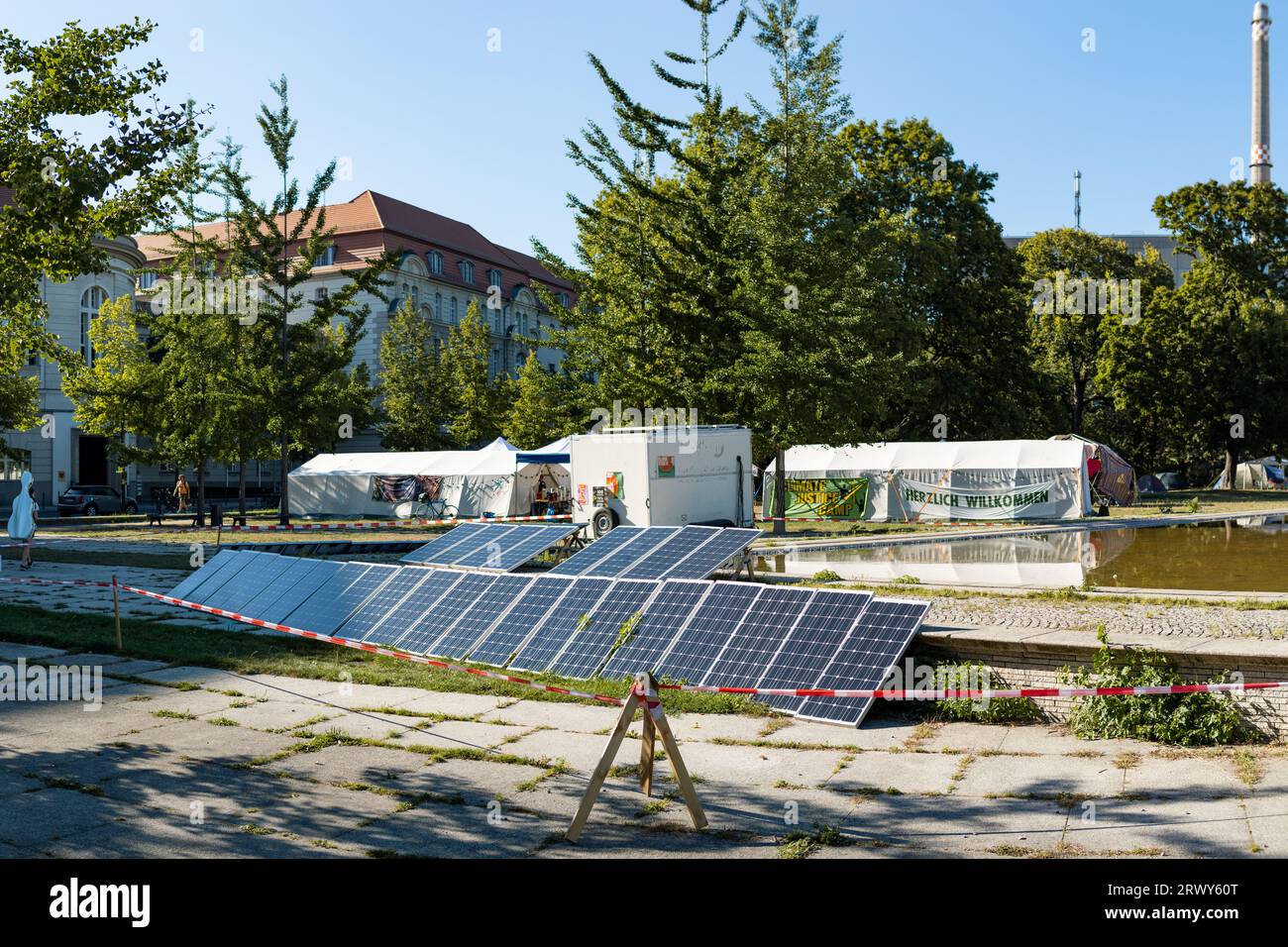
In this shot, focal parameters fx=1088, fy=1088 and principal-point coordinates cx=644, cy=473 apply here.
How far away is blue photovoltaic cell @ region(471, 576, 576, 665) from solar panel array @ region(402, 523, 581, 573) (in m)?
3.51

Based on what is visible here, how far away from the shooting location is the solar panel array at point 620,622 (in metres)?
9.44

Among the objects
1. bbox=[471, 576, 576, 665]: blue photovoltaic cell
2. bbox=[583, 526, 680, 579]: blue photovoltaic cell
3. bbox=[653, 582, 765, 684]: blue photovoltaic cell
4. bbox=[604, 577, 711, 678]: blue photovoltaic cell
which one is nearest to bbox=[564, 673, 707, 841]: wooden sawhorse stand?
bbox=[653, 582, 765, 684]: blue photovoltaic cell

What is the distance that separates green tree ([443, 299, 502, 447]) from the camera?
6506cm

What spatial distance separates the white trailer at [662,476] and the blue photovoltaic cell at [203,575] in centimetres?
980

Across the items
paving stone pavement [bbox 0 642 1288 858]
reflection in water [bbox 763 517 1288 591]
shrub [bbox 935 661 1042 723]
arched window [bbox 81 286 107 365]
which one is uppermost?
arched window [bbox 81 286 107 365]

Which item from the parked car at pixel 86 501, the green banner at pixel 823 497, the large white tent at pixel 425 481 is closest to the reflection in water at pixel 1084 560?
the green banner at pixel 823 497

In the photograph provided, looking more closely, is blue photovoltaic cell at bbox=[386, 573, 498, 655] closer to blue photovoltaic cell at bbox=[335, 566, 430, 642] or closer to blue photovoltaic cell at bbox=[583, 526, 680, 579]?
blue photovoltaic cell at bbox=[335, 566, 430, 642]

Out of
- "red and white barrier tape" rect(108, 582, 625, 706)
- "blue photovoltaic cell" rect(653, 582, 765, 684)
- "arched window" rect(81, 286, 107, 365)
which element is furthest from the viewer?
"arched window" rect(81, 286, 107, 365)

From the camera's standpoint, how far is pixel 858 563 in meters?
21.3

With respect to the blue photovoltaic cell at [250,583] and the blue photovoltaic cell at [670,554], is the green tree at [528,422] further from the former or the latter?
the blue photovoltaic cell at [670,554]

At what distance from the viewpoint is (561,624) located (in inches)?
456

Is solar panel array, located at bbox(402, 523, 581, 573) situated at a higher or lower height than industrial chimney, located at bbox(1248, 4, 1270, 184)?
lower

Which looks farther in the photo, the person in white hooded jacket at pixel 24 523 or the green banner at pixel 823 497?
the green banner at pixel 823 497
